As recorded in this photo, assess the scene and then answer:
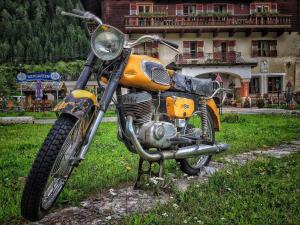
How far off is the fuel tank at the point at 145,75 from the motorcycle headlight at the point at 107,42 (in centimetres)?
24

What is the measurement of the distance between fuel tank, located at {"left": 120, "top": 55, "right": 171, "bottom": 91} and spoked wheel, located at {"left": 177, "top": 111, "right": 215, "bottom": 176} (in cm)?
75

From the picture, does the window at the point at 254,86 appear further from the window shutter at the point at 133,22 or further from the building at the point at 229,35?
the window shutter at the point at 133,22

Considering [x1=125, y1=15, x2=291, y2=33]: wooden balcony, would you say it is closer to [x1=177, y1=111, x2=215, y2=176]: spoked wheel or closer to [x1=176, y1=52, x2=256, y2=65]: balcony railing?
[x1=176, y1=52, x2=256, y2=65]: balcony railing

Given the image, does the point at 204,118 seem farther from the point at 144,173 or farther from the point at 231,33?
the point at 231,33

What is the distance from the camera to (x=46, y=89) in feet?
93.4

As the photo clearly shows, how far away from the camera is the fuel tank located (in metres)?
3.02

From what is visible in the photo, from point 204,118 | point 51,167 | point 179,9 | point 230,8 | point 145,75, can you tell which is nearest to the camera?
point 51,167

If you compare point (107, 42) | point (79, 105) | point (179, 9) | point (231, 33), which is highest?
point (179, 9)

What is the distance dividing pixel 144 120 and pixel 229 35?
1088 inches

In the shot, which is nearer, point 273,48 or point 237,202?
point 237,202

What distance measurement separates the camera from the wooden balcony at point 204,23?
2730 centimetres

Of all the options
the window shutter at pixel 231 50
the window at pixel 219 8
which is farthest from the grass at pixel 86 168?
the window at pixel 219 8

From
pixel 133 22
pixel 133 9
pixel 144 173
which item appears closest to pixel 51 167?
pixel 144 173

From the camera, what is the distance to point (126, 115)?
3.14 meters
